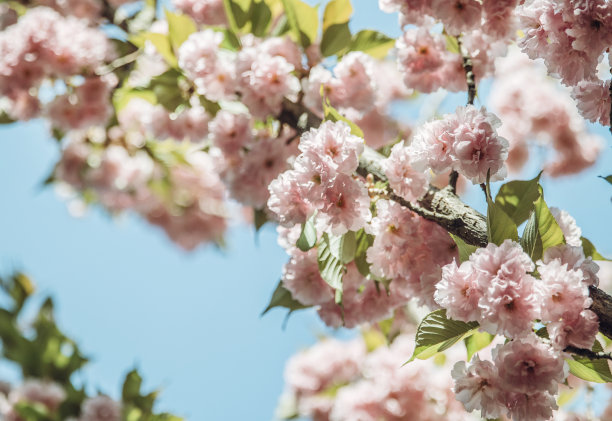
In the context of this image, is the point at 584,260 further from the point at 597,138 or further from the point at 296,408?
the point at 597,138

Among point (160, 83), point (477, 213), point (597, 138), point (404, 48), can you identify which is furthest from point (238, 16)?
point (597, 138)

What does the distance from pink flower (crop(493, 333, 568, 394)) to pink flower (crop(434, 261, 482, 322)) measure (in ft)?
0.26

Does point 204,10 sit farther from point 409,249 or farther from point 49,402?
point 49,402

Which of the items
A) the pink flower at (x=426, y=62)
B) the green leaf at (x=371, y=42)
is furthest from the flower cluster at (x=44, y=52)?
the pink flower at (x=426, y=62)

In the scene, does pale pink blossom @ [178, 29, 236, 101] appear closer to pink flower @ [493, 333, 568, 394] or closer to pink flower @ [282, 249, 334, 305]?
pink flower @ [282, 249, 334, 305]

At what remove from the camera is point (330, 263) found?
4.02 ft

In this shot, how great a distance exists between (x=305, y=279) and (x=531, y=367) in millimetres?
551

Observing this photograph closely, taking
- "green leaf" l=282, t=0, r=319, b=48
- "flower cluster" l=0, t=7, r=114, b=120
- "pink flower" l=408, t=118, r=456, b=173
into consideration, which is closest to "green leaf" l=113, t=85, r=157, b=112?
"flower cluster" l=0, t=7, r=114, b=120

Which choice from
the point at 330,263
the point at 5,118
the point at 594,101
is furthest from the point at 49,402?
the point at 594,101

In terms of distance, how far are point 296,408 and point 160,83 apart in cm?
194

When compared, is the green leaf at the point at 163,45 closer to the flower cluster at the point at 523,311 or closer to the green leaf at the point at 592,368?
the flower cluster at the point at 523,311

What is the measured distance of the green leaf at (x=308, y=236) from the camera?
3.90 feet

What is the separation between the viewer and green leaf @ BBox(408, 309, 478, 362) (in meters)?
0.99

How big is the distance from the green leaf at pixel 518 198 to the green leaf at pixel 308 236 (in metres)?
0.37
